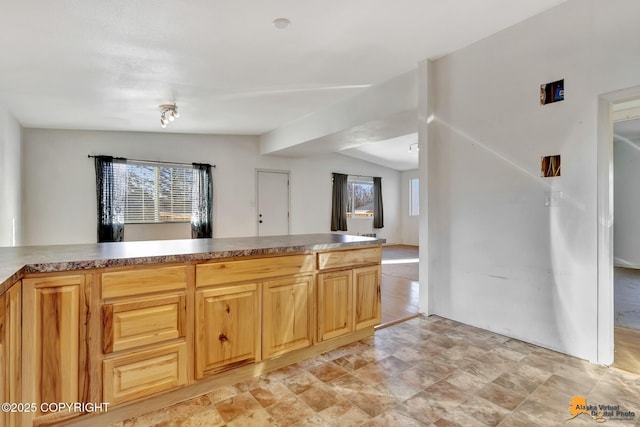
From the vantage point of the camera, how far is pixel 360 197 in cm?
907

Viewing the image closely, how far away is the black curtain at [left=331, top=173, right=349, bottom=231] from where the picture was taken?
809 cm

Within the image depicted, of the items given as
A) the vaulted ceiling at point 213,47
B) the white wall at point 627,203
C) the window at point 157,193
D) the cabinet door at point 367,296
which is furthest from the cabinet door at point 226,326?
the white wall at point 627,203

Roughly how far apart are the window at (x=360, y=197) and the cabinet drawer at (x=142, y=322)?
7.19m

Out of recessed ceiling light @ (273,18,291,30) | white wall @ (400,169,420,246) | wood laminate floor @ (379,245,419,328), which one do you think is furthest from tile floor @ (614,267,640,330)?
white wall @ (400,169,420,246)

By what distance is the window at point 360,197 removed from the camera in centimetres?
884

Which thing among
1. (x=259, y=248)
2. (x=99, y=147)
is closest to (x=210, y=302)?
(x=259, y=248)

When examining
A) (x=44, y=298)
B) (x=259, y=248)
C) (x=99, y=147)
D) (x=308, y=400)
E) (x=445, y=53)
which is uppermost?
(x=445, y=53)

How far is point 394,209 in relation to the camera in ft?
32.1

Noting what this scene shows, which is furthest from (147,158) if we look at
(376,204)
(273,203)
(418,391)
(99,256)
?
(376,204)

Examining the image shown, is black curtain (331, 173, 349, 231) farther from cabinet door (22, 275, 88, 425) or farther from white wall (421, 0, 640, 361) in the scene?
cabinet door (22, 275, 88, 425)

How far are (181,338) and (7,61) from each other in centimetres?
290

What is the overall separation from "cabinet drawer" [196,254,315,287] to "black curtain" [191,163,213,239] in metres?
4.29

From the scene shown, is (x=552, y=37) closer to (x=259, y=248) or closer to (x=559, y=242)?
(x=559, y=242)

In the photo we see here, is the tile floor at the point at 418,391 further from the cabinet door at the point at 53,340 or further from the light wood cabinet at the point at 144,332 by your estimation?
the cabinet door at the point at 53,340
